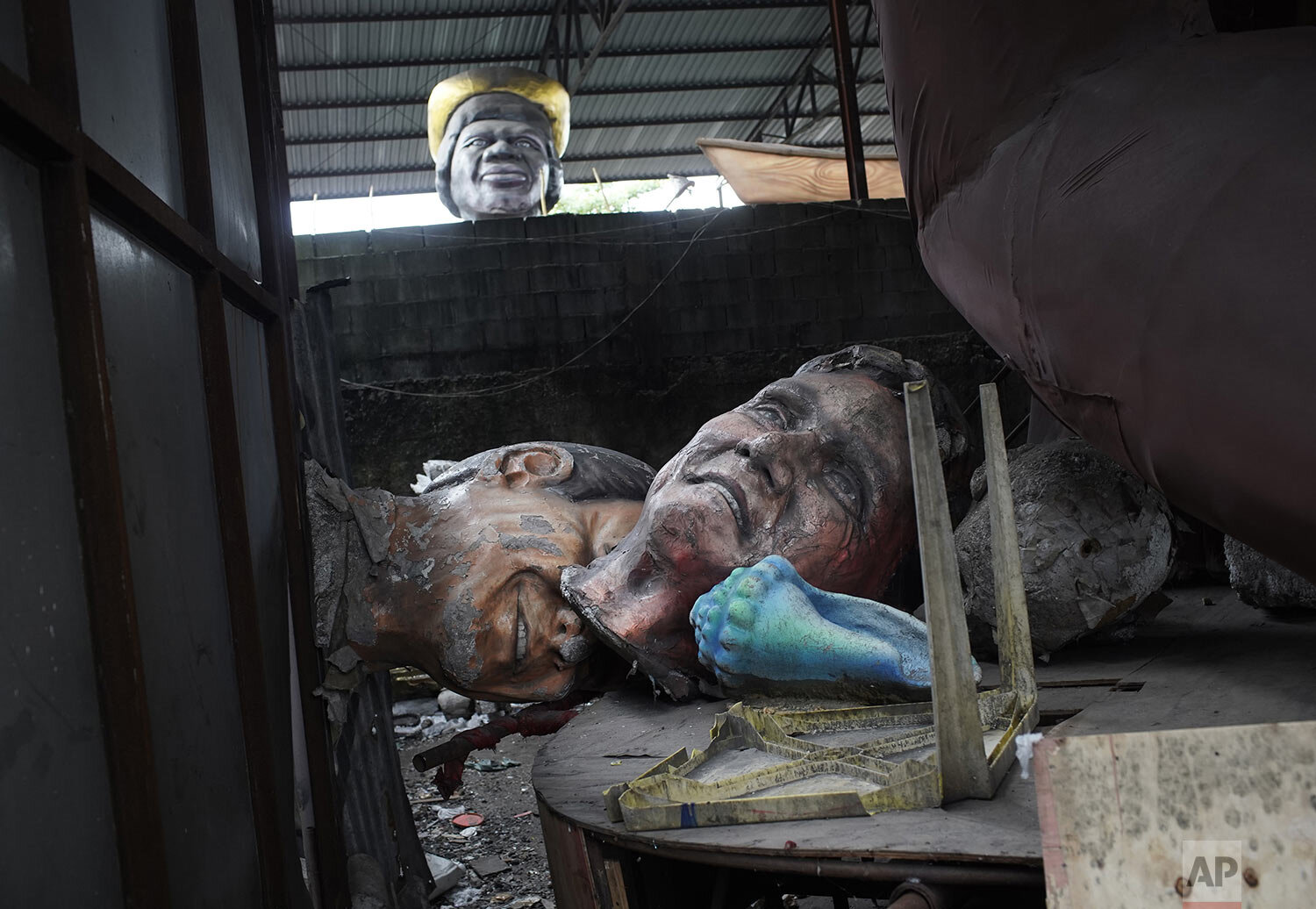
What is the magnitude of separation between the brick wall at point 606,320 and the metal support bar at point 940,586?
6.25 meters

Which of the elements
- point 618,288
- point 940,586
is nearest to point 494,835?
point 940,586

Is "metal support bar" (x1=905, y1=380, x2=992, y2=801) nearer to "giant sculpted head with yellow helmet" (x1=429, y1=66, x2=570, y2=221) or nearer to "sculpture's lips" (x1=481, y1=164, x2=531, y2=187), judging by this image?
"giant sculpted head with yellow helmet" (x1=429, y1=66, x2=570, y2=221)

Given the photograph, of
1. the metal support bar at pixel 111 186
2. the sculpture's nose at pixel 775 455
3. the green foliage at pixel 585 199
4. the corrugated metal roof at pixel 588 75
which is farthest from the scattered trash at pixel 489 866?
the green foliage at pixel 585 199

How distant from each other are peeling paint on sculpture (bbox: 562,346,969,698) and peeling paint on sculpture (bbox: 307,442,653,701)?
0.15 m

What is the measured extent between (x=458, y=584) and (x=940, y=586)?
1585 millimetres

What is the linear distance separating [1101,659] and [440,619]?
5.90 feet

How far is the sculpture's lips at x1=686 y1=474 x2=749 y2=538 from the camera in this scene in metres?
2.81

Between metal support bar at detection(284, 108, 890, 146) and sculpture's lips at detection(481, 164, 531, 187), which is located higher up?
metal support bar at detection(284, 108, 890, 146)

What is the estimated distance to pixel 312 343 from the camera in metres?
3.11

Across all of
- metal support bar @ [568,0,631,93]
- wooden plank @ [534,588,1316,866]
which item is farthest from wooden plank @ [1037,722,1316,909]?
metal support bar @ [568,0,631,93]

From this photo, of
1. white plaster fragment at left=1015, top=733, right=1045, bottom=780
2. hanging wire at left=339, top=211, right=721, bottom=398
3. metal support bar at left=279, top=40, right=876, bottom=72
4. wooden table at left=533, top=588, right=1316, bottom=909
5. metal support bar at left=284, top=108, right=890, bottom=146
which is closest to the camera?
wooden table at left=533, top=588, right=1316, bottom=909

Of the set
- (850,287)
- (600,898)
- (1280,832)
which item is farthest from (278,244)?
(850,287)

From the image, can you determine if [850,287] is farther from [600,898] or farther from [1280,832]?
[1280,832]

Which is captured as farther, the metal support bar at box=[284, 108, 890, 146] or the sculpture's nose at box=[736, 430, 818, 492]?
the metal support bar at box=[284, 108, 890, 146]
